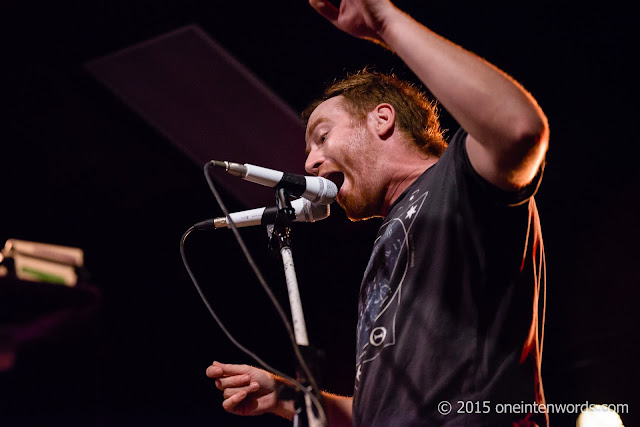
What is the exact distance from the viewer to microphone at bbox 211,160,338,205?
1299 mm

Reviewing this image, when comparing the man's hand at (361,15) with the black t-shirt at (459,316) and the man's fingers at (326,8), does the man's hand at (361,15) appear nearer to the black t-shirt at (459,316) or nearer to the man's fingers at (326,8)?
the man's fingers at (326,8)

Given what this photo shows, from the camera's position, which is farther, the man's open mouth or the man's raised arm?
the man's open mouth

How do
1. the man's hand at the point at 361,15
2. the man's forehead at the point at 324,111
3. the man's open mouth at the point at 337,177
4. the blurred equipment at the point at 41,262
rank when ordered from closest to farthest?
Result: the man's hand at the point at 361,15 < the man's open mouth at the point at 337,177 < the man's forehead at the point at 324,111 < the blurred equipment at the point at 41,262

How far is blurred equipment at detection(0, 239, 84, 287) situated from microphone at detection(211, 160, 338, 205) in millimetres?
3327

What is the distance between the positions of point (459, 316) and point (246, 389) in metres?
0.64

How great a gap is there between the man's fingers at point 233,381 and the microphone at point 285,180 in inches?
20.7

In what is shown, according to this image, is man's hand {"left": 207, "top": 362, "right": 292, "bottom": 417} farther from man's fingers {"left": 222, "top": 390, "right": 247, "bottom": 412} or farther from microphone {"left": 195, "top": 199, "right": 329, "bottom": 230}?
microphone {"left": 195, "top": 199, "right": 329, "bottom": 230}

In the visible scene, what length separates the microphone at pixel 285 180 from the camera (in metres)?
1.30

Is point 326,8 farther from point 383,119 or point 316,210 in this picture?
point 383,119

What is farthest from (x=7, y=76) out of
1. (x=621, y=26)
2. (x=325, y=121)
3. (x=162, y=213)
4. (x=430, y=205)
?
(x=621, y=26)

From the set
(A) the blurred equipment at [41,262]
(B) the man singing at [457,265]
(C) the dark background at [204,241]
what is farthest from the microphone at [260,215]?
(A) the blurred equipment at [41,262]

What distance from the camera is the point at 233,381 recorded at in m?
1.49

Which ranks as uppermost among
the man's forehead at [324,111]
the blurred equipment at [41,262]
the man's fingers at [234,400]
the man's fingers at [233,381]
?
the man's forehead at [324,111]

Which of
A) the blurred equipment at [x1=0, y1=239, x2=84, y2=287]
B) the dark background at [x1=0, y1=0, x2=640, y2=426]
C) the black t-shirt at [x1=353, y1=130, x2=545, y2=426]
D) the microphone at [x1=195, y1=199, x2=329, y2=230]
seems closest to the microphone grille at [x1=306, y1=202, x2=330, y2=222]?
the microphone at [x1=195, y1=199, x2=329, y2=230]
